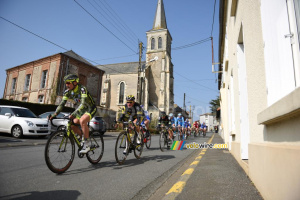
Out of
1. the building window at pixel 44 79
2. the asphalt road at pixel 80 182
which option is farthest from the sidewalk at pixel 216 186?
the building window at pixel 44 79

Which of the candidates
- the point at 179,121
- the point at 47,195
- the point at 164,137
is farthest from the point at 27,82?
the point at 47,195

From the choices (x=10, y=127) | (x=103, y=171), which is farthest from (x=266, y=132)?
(x=10, y=127)

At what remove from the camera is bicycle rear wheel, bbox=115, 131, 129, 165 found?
5.01m

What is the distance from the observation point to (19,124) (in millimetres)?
10781

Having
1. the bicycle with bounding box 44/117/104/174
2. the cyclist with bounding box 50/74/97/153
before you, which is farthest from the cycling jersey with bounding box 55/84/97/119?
the bicycle with bounding box 44/117/104/174

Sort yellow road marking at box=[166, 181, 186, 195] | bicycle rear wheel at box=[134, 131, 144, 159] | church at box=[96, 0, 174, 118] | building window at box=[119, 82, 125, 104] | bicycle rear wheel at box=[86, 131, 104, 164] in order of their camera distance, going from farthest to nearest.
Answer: building window at box=[119, 82, 125, 104] < church at box=[96, 0, 174, 118] < bicycle rear wheel at box=[134, 131, 144, 159] < bicycle rear wheel at box=[86, 131, 104, 164] < yellow road marking at box=[166, 181, 186, 195]

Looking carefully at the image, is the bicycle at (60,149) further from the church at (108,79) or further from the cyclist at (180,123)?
the church at (108,79)

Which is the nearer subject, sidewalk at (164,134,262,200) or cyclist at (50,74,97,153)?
sidewalk at (164,134,262,200)

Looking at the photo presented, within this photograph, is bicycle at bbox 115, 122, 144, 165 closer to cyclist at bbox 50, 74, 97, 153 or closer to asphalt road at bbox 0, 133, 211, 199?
asphalt road at bbox 0, 133, 211, 199

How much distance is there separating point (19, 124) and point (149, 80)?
127 ft

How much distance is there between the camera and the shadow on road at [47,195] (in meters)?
2.63

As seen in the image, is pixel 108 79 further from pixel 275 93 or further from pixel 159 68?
pixel 275 93

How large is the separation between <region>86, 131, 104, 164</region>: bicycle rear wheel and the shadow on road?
6.06 feet

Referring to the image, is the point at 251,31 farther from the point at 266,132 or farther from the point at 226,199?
the point at 226,199
